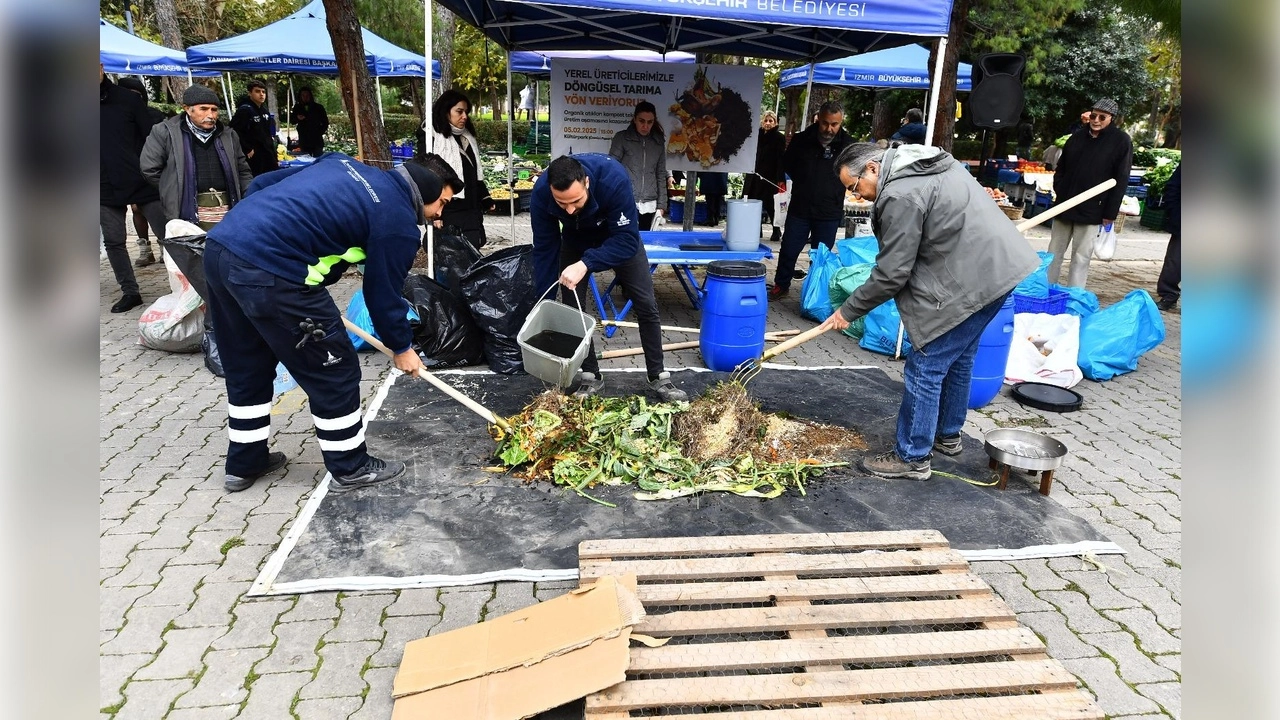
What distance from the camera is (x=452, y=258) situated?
574 cm

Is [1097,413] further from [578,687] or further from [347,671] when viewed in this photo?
[347,671]

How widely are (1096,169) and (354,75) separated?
7.16m

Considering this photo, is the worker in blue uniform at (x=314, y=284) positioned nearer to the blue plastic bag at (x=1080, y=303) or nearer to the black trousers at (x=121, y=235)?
the black trousers at (x=121, y=235)

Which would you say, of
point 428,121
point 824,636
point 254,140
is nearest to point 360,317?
point 428,121

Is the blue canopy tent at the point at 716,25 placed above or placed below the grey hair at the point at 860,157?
above

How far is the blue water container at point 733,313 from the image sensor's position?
5172 millimetres

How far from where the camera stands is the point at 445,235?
5.89 metres

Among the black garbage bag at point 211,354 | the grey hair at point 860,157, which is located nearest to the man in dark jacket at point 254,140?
the black garbage bag at point 211,354

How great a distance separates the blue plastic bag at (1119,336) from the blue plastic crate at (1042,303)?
1.20 ft

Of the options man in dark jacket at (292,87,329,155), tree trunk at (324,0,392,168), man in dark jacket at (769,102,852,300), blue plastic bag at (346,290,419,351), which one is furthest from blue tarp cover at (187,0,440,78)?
blue plastic bag at (346,290,419,351)
